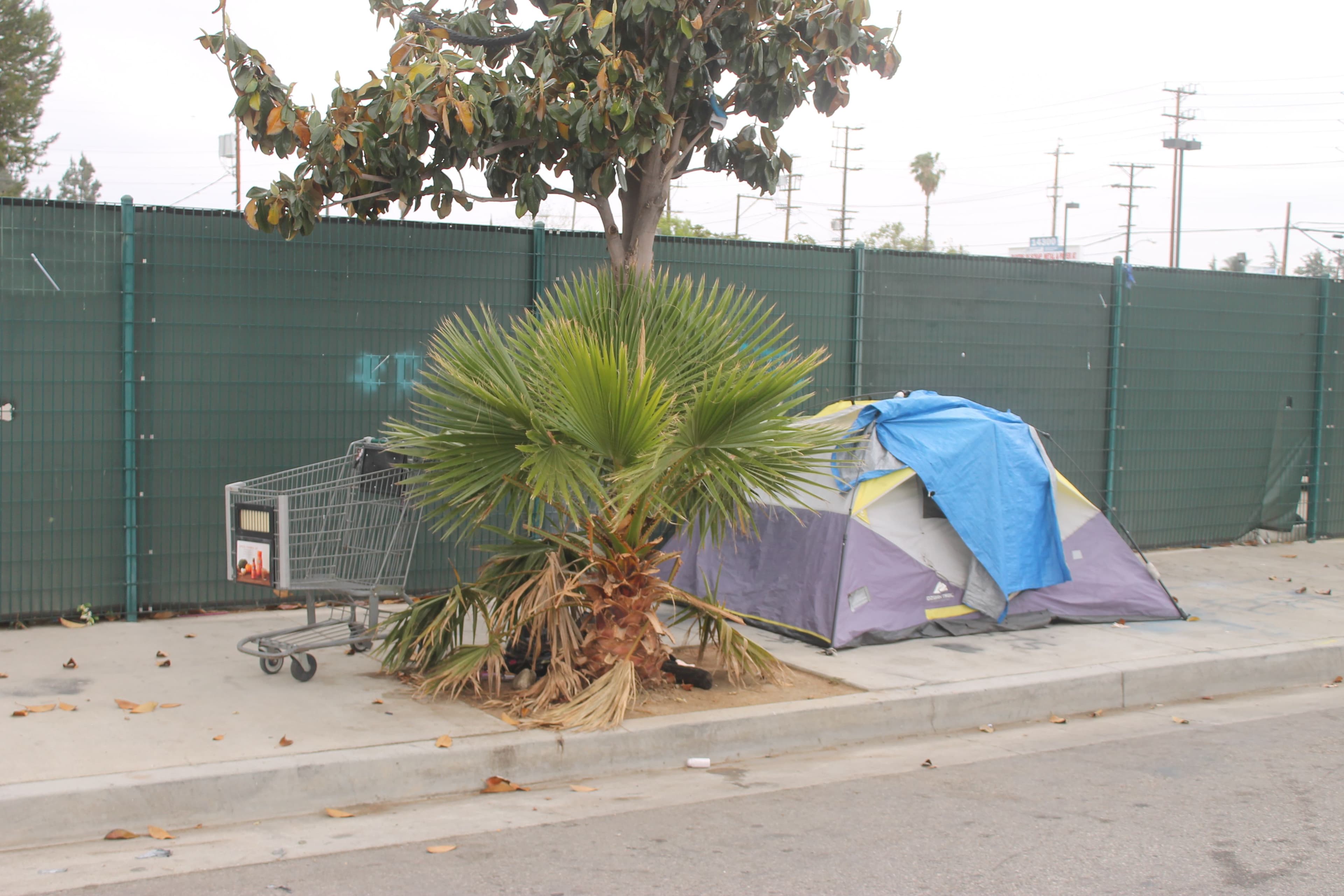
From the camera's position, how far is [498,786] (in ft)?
17.4

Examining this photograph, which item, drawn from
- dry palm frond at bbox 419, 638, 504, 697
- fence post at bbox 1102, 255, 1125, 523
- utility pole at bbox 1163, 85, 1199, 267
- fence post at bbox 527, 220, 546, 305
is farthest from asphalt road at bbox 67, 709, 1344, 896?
utility pole at bbox 1163, 85, 1199, 267

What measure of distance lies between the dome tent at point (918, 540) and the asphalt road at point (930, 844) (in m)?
2.02

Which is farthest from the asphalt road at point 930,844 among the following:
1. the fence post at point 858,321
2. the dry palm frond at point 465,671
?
the fence post at point 858,321

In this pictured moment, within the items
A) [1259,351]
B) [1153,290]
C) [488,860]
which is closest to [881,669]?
[488,860]

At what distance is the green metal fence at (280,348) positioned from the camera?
7.72m

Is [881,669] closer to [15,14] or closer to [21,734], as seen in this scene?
[21,734]

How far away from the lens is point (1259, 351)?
1227 cm

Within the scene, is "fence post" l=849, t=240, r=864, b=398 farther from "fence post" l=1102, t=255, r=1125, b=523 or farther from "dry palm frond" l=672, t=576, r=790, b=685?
"dry palm frond" l=672, t=576, r=790, b=685

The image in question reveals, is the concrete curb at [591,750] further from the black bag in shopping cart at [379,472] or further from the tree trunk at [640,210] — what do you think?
the tree trunk at [640,210]

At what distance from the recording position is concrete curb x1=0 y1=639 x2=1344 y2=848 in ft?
15.4

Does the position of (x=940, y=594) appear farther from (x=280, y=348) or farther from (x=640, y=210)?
(x=280, y=348)

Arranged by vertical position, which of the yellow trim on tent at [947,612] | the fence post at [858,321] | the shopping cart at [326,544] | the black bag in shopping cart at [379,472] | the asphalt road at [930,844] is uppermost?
the fence post at [858,321]

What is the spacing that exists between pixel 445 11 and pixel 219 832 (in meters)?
5.61

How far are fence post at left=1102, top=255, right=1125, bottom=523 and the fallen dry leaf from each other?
7.85 metres
